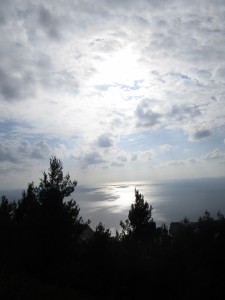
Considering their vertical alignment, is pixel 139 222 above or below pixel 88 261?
above

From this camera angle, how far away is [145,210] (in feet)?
94.0

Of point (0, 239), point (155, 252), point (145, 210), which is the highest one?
point (145, 210)

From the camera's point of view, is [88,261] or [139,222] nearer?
[88,261]

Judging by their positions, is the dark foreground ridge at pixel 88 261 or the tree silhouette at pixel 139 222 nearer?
the dark foreground ridge at pixel 88 261

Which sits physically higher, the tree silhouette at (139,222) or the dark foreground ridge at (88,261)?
A: the tree silhouette at (139,222)

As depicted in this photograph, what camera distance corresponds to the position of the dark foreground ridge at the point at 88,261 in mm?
11898

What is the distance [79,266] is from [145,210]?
565 inches

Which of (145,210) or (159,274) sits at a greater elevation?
(145,210)

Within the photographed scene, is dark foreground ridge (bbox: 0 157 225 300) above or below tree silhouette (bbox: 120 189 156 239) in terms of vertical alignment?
below

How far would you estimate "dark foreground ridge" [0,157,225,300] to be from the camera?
39.0ft

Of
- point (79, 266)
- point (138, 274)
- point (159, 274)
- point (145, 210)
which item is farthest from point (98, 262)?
point (145, 210)

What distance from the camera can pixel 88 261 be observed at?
15758 millimetres

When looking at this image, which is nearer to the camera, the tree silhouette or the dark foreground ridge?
the dark foreground ridge

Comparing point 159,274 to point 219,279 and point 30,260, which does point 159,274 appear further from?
point 30,260
